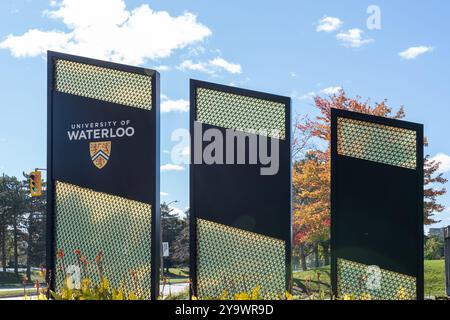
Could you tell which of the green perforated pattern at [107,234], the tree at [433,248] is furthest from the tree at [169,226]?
the green perforated pattern at [107,234]

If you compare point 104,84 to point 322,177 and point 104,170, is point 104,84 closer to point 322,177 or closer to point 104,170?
point 104,170

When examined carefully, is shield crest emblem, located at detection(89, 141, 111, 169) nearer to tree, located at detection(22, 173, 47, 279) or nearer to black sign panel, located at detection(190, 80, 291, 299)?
black sign panel, located at detection(190, 80, 291, 299)

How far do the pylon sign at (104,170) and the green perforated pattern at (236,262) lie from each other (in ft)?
2.24

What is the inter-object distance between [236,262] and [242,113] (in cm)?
214

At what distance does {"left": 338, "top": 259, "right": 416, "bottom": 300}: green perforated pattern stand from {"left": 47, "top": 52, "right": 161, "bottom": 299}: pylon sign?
8.79ft

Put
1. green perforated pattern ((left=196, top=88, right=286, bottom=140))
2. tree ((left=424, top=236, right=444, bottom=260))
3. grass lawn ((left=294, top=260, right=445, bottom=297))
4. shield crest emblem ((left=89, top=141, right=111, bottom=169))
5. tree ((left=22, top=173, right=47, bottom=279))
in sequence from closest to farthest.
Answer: green perforated pattern ((left=196, top=88, right=286, bottom=140)) < shield crest emblem ((left=89, top=141, right=111, bottom=169)) < grass lawn ((left=294, top=260, right=445, bottom=297)) < tree ((left=424, top=236, right=444, bottom=260)) < tree ((left=22, top=173, right=47, bottom=279))

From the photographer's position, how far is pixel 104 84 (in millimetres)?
8781

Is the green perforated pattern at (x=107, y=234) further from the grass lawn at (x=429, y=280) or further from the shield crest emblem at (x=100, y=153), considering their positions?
the grass lawn at (x=429, y=280)

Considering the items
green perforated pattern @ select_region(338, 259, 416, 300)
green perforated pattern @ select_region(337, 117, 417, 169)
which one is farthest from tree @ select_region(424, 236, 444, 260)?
green perforated pattern @ select_region(337, 117, 417, 169)

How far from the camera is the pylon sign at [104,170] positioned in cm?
836

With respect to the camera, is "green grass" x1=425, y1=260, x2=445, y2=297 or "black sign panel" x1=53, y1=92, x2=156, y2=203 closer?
"black sign panel" x1=53, y1=92, x2=156, y2=203

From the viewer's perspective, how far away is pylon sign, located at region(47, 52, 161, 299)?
836cm

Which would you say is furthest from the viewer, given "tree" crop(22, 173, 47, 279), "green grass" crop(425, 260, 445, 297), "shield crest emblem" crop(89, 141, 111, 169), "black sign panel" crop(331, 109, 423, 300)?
"tree" crop(22, 173, 47, 279)
